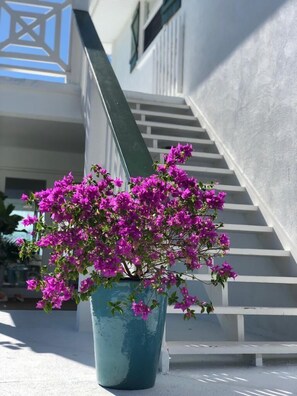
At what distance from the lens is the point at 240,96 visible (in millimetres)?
4324

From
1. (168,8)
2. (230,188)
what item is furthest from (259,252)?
(168,8)

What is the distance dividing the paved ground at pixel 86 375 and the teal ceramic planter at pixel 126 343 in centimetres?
5

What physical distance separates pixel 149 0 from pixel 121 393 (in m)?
7.37

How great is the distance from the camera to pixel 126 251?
74.4 inches

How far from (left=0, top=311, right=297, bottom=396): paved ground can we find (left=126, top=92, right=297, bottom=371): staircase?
101 mm

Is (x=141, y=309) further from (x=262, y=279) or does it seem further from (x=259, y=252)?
(x=259, y=252)

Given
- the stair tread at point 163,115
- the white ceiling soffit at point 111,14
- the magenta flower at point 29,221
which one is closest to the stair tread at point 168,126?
the stair tread at point 163,115

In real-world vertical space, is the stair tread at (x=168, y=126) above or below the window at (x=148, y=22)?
below

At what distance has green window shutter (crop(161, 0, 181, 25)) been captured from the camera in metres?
6.60

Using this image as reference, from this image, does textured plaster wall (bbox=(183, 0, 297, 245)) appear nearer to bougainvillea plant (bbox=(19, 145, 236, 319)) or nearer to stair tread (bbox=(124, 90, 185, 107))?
stair tread (bbox=(124, 90, 185, 107))

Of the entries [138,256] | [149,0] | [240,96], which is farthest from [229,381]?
[149,0]

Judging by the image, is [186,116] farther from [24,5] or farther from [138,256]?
[138,256]

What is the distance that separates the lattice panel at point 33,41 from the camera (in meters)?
5.13

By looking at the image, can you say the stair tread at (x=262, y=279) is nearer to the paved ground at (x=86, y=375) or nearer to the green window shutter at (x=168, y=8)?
the paved ground at (x=86, y=375)
